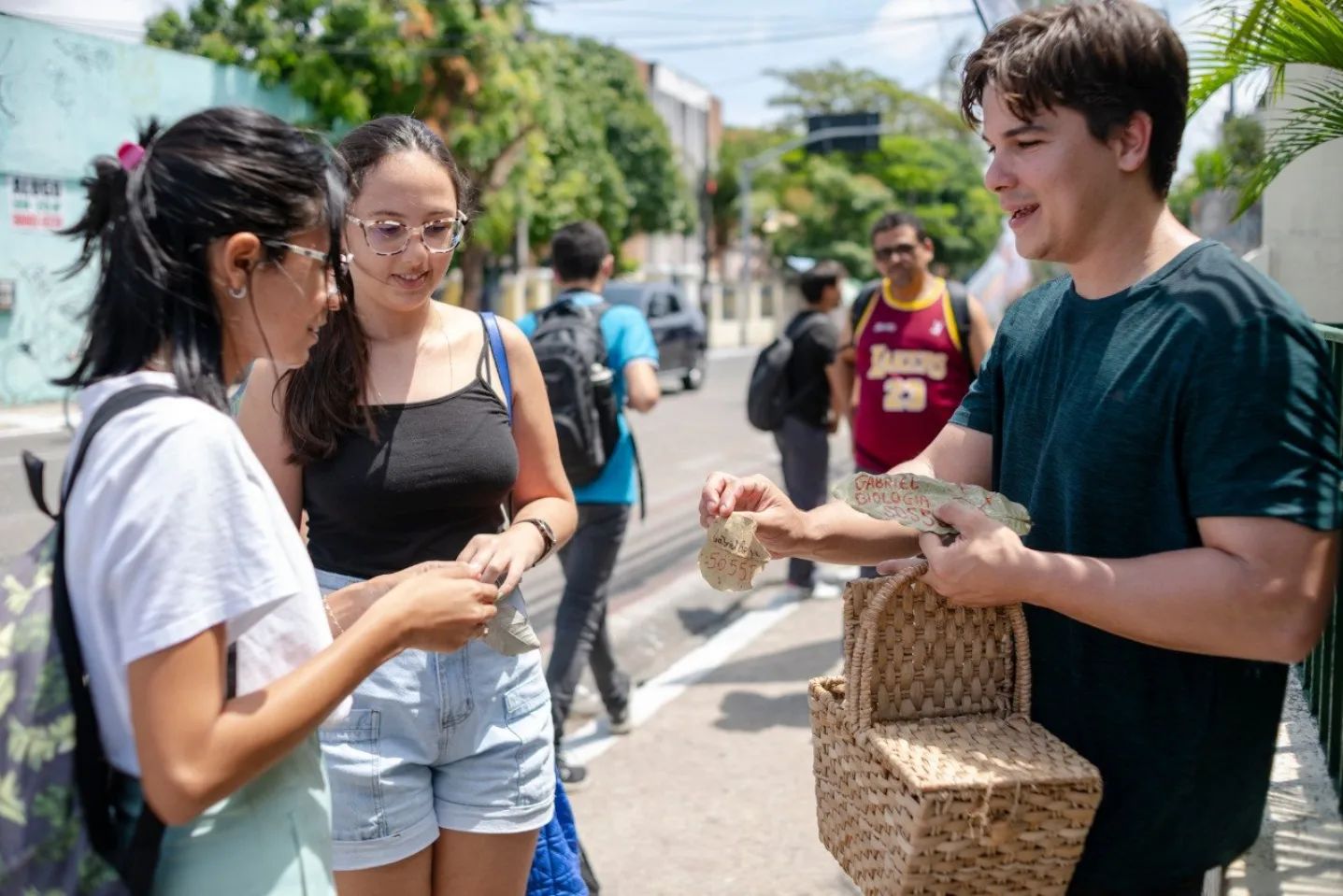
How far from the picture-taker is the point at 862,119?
3341 centimetres

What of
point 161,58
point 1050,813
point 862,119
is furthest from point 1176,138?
point 862,119

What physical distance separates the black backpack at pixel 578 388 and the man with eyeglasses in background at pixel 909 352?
126cm

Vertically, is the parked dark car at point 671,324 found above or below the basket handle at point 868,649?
below

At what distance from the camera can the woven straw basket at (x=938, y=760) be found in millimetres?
1575

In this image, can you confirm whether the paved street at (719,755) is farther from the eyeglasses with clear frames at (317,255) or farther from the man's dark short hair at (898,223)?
the man's dark short hair at (898,223)

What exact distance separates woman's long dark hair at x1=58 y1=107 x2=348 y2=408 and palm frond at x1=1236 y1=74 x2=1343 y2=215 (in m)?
3.06

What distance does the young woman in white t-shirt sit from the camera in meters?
1.36

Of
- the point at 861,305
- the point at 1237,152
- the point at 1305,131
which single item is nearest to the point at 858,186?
the point at 1237,152

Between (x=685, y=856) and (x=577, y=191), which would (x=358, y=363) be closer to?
(x=685, y=856)

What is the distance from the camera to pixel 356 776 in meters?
2.24

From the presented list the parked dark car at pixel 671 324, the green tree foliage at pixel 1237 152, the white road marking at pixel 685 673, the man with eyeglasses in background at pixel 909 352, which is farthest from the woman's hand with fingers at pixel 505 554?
the parked dark car at pixel 671 324

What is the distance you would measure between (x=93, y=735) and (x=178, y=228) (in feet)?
1.98

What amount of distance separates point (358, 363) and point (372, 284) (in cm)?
18

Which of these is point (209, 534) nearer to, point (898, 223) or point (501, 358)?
point (501, 358)
